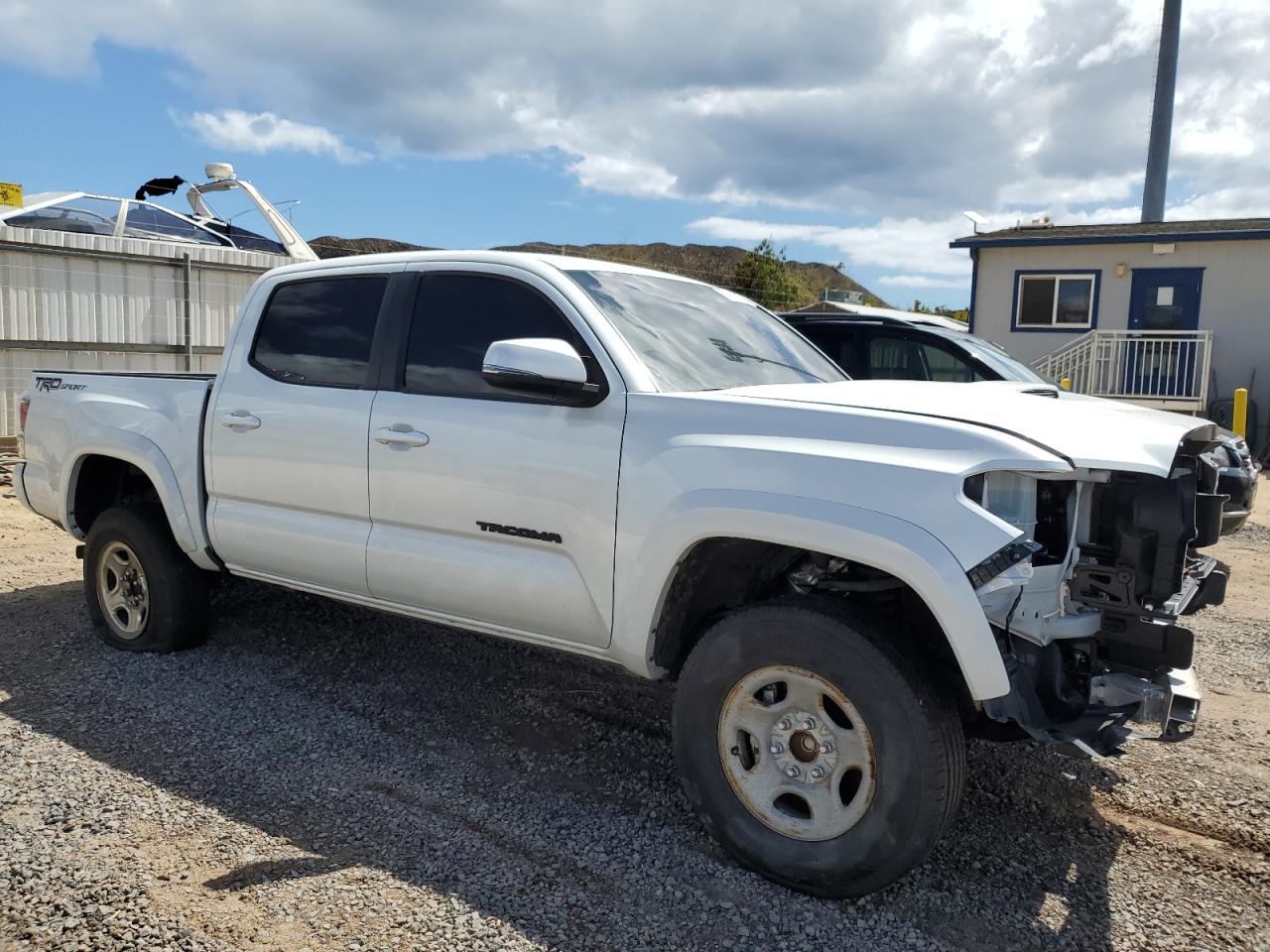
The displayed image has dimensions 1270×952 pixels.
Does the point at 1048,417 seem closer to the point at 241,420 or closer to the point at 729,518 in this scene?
the point at 729,518

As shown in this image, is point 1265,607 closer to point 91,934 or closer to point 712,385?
point 712,385

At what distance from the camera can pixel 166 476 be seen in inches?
191

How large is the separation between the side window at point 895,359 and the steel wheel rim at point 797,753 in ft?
18.1

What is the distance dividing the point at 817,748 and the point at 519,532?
51.2 inches

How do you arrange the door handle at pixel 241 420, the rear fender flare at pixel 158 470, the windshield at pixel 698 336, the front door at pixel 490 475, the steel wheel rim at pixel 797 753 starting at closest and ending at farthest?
the steel wheel rim at pixel 797 753 < the front door at pixel 490 475 < the windshield at pixel 698 336 < the door handle at pixel 241 420 < the rear fender flare at pixel 158 470

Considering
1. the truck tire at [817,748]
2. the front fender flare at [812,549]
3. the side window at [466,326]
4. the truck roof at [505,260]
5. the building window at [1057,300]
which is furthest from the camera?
the building window at [1057,300]

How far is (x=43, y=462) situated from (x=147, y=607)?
3.58 ft

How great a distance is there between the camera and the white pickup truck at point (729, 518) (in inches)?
113

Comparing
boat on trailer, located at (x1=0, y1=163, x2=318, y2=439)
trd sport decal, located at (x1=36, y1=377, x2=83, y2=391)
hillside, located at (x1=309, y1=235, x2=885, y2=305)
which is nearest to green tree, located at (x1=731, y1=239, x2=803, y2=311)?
hillside, located at (x1=309, y1=235, x2=885, y2=305)

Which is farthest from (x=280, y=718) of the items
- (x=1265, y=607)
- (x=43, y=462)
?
(x=1265, y=607)

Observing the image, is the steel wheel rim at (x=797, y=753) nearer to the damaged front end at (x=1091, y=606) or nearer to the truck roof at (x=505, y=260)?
the damaged front end at (x=1091, y=606)

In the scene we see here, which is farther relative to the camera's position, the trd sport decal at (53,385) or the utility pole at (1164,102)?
the utility pole at (1164,102)

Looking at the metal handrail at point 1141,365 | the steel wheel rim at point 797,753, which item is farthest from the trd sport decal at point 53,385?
the metal handrail at point 1141,365

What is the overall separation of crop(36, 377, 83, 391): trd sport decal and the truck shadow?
1339mm
